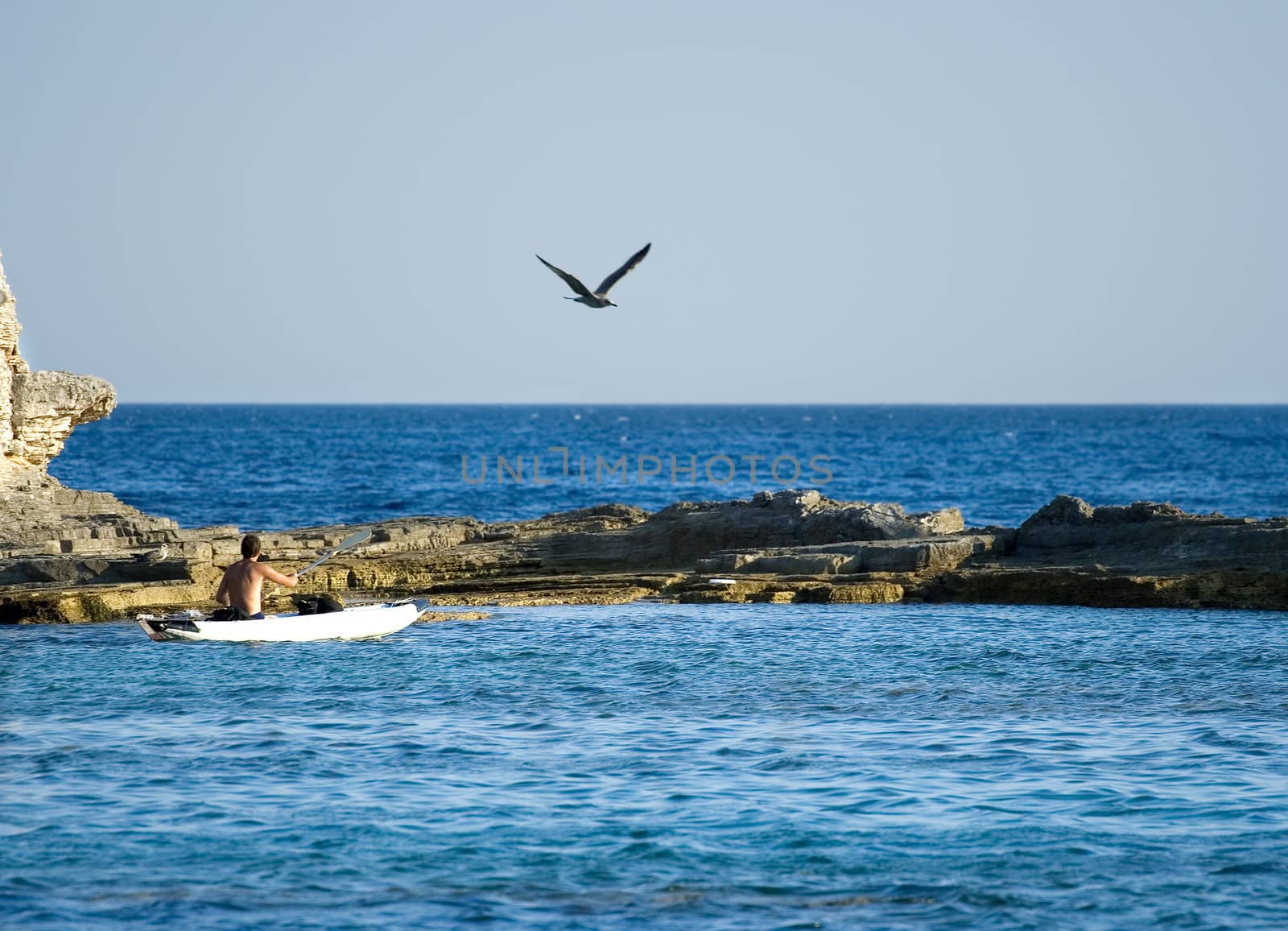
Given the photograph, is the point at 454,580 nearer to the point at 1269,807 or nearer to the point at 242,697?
the point at 242,697

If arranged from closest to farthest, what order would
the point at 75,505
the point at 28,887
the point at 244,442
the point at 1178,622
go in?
the point at 28,887 < the point at 1178,622 < the point at 75,505 < the point at 244,442

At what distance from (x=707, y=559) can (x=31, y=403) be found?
1219 cm

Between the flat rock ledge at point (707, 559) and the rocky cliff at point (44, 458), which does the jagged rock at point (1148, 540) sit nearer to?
the flat rock ledge at point (707, 559)

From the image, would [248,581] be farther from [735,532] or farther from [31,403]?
[31,403]

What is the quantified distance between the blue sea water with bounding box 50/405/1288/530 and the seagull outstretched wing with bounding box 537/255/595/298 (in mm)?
25047

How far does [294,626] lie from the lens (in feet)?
58.4

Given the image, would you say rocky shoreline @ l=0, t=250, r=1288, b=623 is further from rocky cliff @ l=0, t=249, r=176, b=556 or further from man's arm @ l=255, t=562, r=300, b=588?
man's arm @ l=255, t=562, r=300, b=588

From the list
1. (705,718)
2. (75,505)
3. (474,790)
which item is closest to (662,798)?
(474,790)

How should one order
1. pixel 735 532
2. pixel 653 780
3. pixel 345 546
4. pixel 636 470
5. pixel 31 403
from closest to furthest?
pixel 653 780 < pixel 345 546 < pixel 735 532 < pixel 31 403 < pixel 636 470

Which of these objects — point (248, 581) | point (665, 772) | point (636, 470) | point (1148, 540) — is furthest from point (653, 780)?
point (636, 470)

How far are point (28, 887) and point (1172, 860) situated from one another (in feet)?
22.6

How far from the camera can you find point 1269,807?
1037cm

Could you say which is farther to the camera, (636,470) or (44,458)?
(636,470)

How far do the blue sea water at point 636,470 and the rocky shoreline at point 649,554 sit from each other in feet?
54.1
